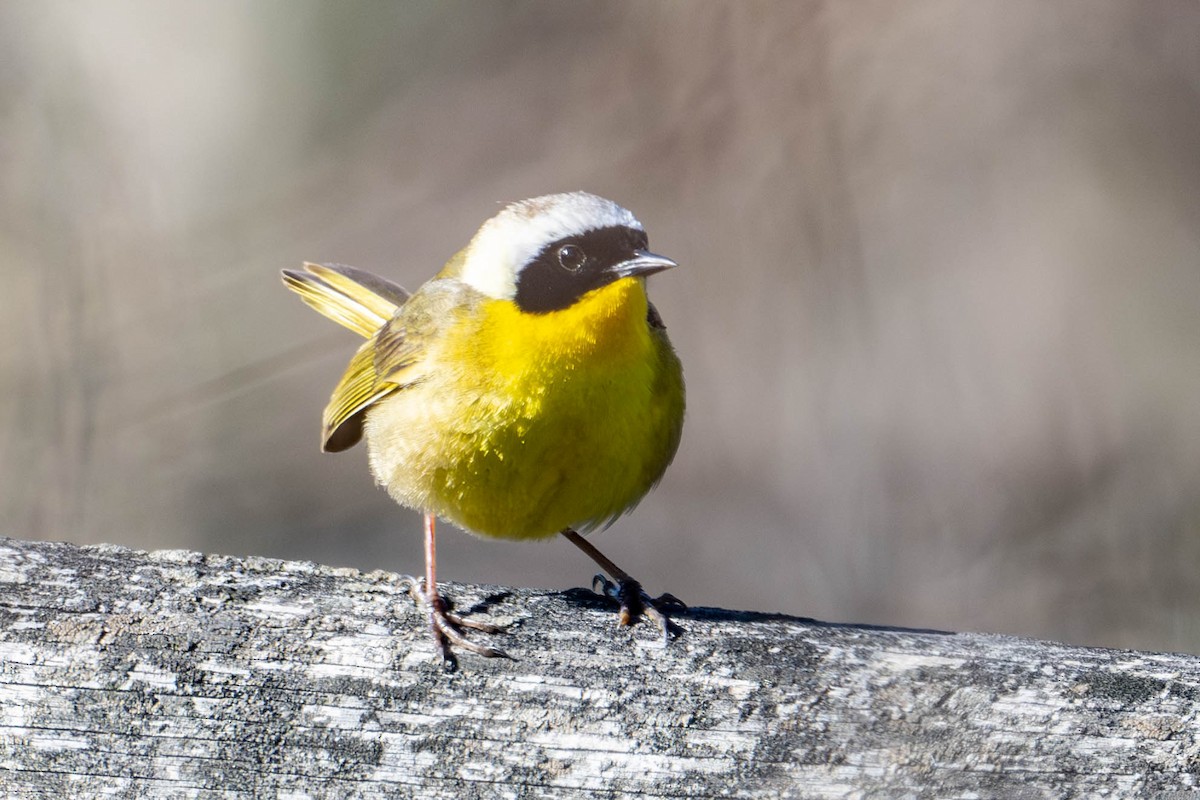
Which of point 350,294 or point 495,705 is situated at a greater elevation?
point 350,294

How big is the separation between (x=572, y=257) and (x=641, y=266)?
0.18 metres

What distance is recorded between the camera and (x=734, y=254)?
15.0 ft

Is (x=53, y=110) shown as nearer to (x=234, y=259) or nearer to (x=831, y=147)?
(x=234, y=259)

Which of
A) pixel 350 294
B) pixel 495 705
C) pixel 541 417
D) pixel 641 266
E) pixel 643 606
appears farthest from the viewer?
pixel 350 294

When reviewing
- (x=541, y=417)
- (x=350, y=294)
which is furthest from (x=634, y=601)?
(x=350, y=294)

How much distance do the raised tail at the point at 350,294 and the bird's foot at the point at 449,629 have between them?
2156 millimetres

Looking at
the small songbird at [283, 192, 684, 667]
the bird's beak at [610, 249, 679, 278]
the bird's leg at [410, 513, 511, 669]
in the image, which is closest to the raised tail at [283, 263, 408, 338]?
the small songbird at [283, 192, 684, 667]

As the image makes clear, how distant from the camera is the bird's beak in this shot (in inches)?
118

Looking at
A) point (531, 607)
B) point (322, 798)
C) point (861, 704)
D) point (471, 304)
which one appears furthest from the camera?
point (471, 304)

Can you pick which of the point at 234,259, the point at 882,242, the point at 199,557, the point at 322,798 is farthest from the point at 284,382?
the point at 322,798

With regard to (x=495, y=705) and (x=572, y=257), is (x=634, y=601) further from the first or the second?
(x=572, y=257)

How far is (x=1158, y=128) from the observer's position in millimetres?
4617

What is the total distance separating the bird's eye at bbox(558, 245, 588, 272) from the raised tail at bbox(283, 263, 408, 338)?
50.0 inches

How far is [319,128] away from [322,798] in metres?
4.08
